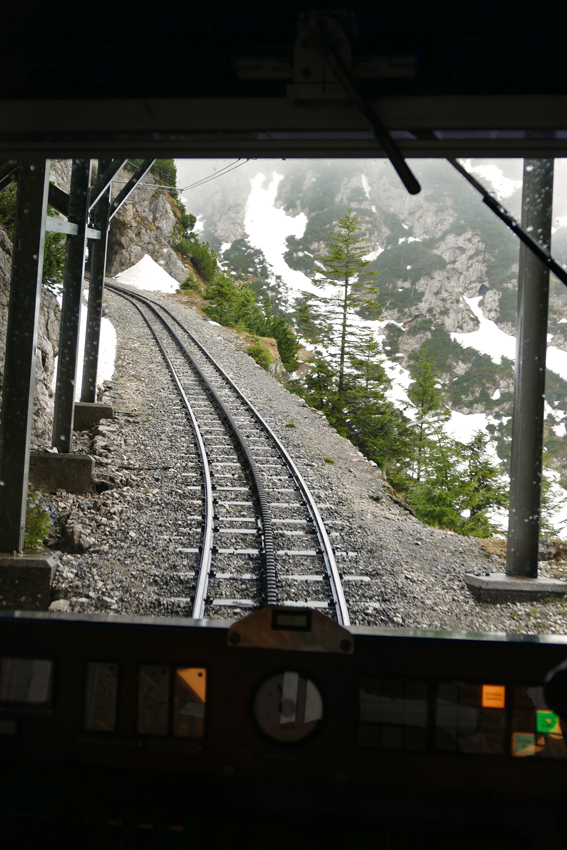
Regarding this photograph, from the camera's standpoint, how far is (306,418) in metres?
12.1

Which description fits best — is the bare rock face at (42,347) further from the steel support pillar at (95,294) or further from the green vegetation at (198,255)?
the green vegetation at (198,255)

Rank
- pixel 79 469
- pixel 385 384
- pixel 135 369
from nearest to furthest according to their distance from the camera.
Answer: pixel 79 469 → pixel 135 369 → pixel 385 384

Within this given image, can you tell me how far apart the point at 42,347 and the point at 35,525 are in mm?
4341

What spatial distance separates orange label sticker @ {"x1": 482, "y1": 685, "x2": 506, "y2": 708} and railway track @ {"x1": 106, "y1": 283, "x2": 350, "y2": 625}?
9.08ft

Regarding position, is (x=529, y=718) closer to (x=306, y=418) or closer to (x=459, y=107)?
(x=459, y=107)

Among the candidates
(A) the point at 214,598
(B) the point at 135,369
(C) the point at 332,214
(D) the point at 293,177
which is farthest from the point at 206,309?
(D) the point at 293,177

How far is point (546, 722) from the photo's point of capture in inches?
61.8

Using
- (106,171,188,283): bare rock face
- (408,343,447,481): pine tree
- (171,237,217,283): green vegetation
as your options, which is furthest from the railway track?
(171,237,217,283): green vegetation

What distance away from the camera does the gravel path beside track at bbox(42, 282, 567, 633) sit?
4.82m

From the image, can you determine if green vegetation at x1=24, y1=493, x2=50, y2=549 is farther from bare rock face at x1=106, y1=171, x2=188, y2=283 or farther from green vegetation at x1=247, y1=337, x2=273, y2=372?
bare rock face at x1=106, y1=171, x2=188, y2=283

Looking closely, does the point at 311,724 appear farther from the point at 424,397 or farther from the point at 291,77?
the point at 424,397

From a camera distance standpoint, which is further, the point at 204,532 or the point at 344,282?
the point at 344,282

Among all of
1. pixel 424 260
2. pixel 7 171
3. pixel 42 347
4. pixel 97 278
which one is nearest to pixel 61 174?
pixel 42 347

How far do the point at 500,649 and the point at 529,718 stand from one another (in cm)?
20
